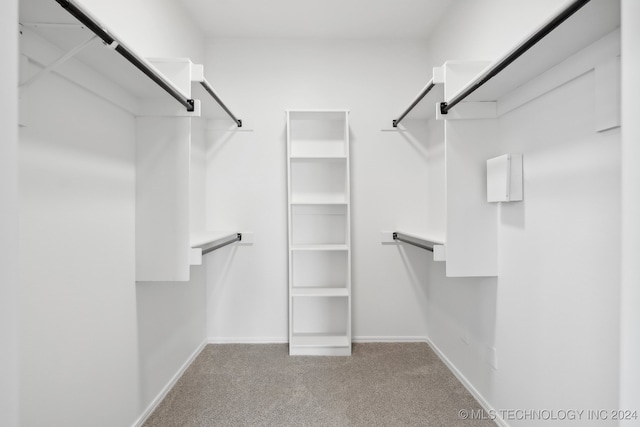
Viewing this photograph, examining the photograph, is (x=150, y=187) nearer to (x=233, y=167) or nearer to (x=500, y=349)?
(x=233, y=167)

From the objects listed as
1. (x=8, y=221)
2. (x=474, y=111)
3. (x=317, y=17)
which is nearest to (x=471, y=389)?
(x=474, y=111)

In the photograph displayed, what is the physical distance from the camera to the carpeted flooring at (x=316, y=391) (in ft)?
5.96

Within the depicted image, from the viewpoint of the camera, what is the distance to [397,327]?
→ 2.87 meters

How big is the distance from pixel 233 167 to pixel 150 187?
3.70 feet

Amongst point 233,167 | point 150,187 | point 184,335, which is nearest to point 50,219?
point 150,187

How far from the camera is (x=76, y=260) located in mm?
1312

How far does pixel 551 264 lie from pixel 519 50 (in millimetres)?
841

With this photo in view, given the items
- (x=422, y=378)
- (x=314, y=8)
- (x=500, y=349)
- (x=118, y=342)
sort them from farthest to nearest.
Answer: (x=314, y=8), (x=422, y=378), (x=500, y=349), (x=118, y=342)

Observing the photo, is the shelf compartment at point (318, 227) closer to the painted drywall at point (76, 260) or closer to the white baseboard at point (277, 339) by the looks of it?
the white baseboard at point (277, 339)

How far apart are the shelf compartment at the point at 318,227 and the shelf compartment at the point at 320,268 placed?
10cm

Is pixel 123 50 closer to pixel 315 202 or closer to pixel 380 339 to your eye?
pixel 315 202

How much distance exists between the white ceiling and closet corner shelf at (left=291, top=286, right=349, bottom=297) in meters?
2.07

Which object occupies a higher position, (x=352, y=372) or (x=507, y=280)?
(x=507, y=280)

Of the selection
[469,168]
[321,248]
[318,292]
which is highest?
[469,168]
